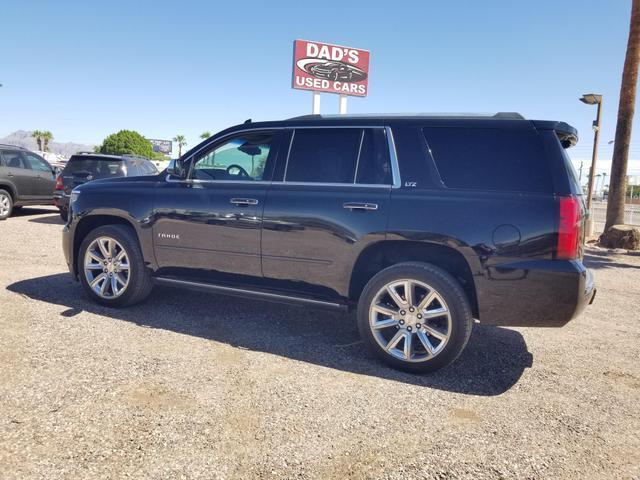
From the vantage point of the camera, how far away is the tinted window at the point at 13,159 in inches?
462

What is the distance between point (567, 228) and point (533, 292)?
0.49 metres

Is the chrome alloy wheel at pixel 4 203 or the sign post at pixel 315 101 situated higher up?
the sign post at pixel 315 101

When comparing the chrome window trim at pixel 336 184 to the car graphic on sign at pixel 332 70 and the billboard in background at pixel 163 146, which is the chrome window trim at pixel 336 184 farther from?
the billboard in background at pixel 163 146

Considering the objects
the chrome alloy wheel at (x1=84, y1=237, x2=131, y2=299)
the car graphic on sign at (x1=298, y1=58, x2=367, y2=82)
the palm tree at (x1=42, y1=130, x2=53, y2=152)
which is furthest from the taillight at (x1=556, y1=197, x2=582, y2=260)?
the palm tree at (x1=42, y1=130, x2=53, y2=152)

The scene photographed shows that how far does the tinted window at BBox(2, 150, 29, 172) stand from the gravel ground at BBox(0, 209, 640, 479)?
28.8 feet

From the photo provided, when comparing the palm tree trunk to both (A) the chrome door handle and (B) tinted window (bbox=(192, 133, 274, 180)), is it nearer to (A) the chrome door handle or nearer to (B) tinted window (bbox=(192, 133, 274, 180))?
(B) tinted window (bbox=(192, 133, 274, 180))

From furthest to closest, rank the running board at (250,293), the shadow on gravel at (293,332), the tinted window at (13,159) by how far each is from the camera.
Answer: the tinted window at (13,159)
the running board at (250,293)
the shadow on gravel at (293,332)

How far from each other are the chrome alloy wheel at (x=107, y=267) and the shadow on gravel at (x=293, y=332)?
0.22 m

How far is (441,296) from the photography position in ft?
11.1

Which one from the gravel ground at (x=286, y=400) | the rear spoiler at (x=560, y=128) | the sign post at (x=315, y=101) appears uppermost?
the sign post at (x=315, y=101)

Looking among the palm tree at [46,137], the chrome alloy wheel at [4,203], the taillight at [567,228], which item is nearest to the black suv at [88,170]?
the chrome alloy wheel at [4,203]

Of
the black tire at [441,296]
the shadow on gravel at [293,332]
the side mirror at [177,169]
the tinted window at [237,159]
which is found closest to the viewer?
the black tire at [441,296]

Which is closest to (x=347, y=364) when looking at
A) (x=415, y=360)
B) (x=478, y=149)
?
(x=415, y=360)

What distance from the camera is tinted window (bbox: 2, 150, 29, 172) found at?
11734mm
